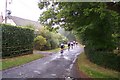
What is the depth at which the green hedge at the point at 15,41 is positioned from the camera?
72.1 feet

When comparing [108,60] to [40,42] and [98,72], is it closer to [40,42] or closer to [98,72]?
[98,72]

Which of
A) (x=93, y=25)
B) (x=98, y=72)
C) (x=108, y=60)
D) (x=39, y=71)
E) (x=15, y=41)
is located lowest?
(x=98, y=72)

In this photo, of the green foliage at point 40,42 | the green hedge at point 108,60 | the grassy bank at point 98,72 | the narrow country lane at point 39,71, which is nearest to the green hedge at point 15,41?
the narrow country lane at point 39,71

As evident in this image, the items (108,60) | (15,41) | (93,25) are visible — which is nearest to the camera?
(93,25)

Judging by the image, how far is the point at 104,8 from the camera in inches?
483

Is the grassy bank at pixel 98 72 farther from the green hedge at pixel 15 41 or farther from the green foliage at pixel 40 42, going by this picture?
the green foliage at pixel 40 42

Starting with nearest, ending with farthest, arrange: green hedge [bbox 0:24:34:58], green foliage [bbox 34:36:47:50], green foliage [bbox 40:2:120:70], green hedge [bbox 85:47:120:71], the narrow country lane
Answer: the narrow country lane
green foliage [bbox 40:2:120:70]
green hedge [bbox 85:47:120:71]
green hedge [bbox 0:24:34:58]
green foliage [bbox 34:36:47:50]

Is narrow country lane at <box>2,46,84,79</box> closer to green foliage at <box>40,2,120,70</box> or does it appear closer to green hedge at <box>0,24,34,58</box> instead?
green foliage at <box>40,2,120,70</box>

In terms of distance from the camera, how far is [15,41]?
24531 millimetres

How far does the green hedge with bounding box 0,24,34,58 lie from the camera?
2197 centimetres

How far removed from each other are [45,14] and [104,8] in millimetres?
8992

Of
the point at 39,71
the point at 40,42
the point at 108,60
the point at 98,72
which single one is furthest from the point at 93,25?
the point at 40,42

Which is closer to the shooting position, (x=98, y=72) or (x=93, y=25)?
(x=98, y=72)

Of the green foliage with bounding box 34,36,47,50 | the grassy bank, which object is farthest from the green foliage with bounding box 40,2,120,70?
the green foliage with bounding box 34,36,47,50
